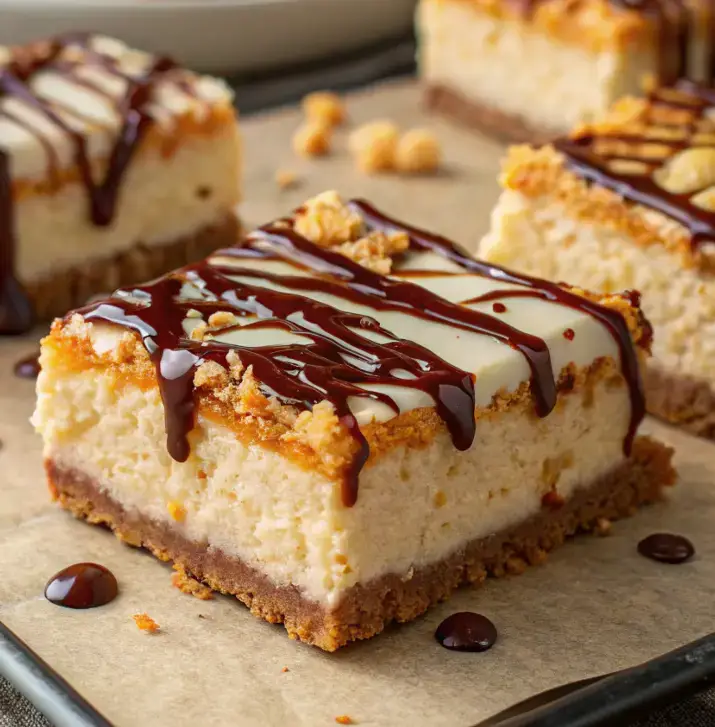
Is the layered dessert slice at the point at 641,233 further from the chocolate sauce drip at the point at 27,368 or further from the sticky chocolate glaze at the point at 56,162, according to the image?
the chocolate sauce drip at the point at 27,368

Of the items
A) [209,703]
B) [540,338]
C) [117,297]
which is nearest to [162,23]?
[117,297]

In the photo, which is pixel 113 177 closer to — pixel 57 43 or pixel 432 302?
pixel 57 43

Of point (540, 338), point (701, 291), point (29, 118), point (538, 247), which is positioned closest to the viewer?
point (540, 338)

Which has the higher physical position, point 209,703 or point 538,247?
point 538,247

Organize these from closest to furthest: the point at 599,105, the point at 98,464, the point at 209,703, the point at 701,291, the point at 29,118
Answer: the point at 209,703 < the point at 98,464 < the point at 701,291 < the point at 29,118 < the point at 599,105

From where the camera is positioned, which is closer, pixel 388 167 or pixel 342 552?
pixel 342 552

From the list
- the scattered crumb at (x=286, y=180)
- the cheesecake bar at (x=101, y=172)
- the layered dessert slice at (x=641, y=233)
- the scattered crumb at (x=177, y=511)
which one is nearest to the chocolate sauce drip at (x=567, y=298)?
the layered dessert slice at (x=641, y=233)
